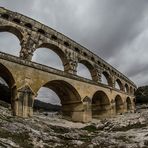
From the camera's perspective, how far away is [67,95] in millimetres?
33000

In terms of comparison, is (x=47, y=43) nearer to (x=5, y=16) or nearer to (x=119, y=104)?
(x=5, y=16)

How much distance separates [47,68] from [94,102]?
1459 centimetres

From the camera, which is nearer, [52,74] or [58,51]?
[52,74]

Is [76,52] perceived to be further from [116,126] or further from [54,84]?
[116,126]

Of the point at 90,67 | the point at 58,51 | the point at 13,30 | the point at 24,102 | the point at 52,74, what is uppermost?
the point at 13,30

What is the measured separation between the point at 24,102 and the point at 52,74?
5.71 metres

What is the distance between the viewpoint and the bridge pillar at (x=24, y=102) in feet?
78.9

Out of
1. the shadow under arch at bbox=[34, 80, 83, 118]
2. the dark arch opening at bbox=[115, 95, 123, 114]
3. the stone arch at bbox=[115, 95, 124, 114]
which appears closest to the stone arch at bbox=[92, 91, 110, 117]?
the shadow under arch at bbox=[34, 80, 83, 118]

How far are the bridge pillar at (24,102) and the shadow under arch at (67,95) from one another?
20.5ft

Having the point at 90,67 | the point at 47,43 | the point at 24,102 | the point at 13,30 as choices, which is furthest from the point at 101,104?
the point at 13,30

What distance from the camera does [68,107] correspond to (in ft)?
110

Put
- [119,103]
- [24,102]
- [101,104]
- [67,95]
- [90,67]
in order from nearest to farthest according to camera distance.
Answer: [24,102] < [67,95] < [101,104] < [90,67] < [119,103]

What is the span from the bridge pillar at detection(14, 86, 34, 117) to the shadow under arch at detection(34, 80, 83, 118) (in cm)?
625

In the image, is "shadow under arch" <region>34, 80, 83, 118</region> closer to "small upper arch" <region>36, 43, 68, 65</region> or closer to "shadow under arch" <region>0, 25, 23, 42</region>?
"small upper arch" <region>36, 43, 68, 65</region>
